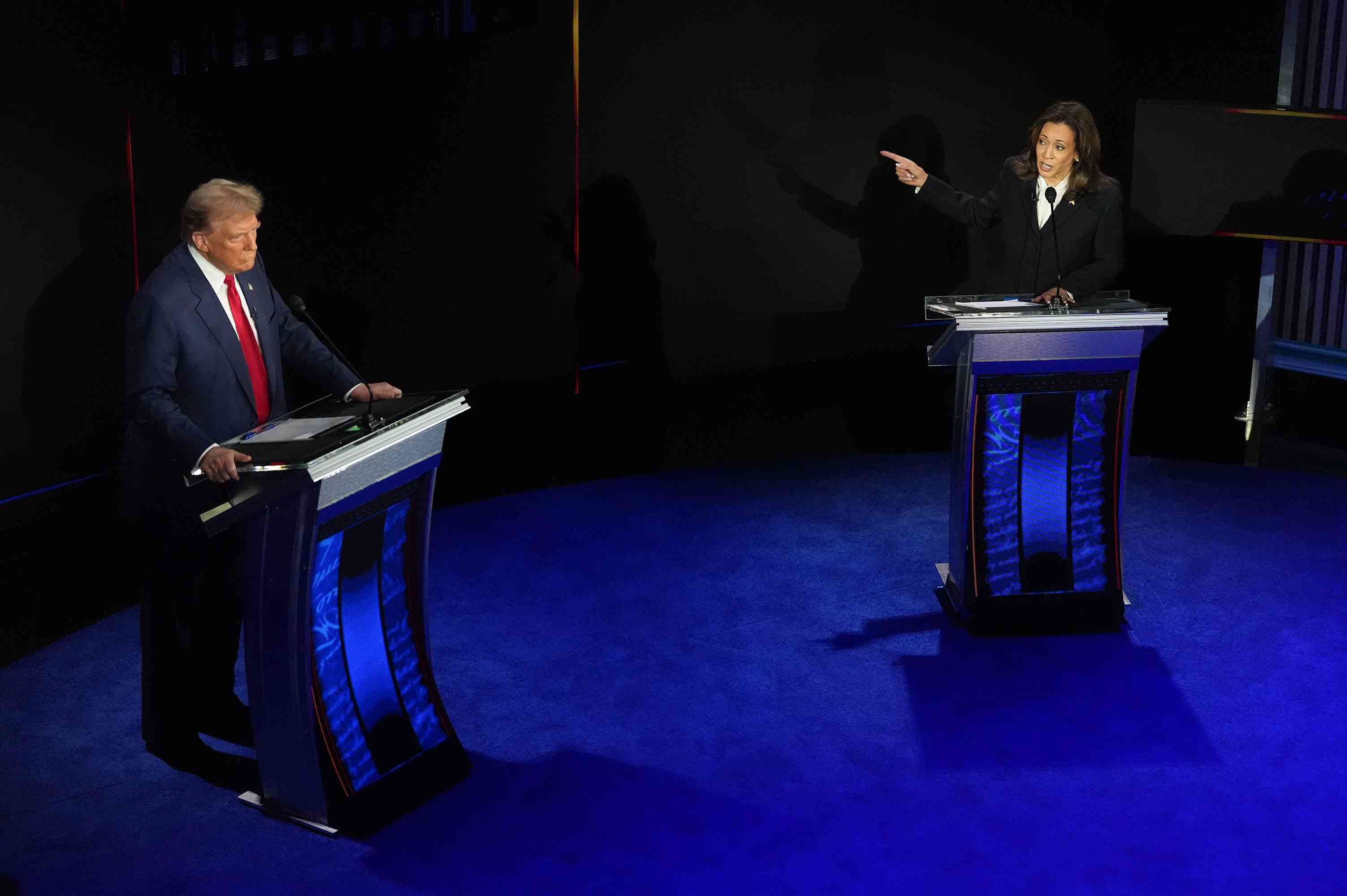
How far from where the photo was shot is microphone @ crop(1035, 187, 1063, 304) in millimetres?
4031

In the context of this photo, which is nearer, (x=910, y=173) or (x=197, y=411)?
(x=197, y=411)

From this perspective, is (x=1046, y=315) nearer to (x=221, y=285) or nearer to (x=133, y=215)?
(x=221, y=285)

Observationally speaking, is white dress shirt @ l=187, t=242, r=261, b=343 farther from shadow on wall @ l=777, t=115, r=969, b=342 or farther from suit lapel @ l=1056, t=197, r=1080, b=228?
shadow on wall @ l=777, t=115, r=969, b=342

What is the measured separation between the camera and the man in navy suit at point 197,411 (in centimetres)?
319

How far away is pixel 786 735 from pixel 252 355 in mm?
1748

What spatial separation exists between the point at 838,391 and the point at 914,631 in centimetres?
253

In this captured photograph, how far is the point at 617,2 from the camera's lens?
5.97m

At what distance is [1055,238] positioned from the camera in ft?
13.5

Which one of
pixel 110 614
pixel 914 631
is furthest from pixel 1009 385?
pixel 110 614

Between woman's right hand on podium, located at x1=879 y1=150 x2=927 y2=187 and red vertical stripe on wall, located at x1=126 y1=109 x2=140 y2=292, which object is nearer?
red vertical stripe on wall, located at x1=126 y1=109 x2=140 y2=292

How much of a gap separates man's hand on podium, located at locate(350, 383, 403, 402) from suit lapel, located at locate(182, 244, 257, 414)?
264mm

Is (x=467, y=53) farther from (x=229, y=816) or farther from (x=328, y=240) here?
(x=229, y=816)

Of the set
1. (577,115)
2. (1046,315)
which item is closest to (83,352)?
(577,115)

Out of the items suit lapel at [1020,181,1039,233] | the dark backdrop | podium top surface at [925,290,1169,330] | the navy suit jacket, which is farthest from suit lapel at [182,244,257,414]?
suit lapel at [1020,181,1039,233]
